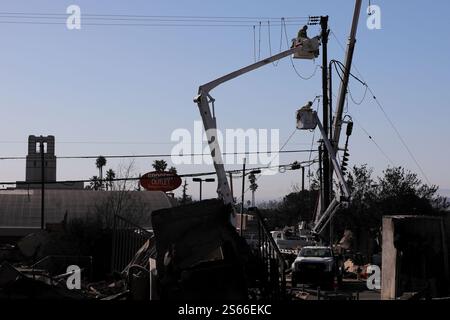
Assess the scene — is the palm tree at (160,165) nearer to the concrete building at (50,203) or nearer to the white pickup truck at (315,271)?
the concrete building at (50,203)

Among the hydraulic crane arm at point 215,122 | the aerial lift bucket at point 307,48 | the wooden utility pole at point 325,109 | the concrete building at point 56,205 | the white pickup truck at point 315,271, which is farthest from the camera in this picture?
the concrete building at point 56,205

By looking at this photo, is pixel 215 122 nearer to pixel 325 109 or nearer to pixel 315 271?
pixel 315 271

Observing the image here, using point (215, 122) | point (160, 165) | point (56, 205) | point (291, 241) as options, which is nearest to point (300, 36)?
point (215, 122)

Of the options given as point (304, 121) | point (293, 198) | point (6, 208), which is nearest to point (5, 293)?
point (304, 121)

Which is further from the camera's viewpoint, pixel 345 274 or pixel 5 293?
pixel 345 274

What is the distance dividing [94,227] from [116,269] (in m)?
8.16

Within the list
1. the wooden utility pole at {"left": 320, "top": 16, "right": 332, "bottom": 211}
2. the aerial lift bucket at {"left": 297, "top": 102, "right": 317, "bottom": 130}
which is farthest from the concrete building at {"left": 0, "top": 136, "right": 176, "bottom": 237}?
the aerial lift bucket at {"left": 297, "top": 102, "right": 317, "bottom": 130}

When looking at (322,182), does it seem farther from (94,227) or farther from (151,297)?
(151,297)

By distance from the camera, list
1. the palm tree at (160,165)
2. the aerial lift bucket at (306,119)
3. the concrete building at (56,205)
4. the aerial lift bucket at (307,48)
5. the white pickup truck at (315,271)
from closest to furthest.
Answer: the aerial lift bucket at (307,48) → the white pickup truck at (315,271) → the aerial lift bucket at (306,119) → the concrete building at (56,205) → the palm tree at (160,165)

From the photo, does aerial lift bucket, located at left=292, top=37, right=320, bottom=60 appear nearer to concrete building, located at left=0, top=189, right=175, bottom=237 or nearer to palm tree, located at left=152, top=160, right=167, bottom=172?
concrete building, located at left=0, top=189, right=175, bottom=237

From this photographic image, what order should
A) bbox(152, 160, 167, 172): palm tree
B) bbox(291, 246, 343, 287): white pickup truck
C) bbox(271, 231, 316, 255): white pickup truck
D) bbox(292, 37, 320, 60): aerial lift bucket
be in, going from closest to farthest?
bbox(292, 37, 320, 60): aerial lift bucket < bbox(291, 246, 343, 287): white pickup truck < bbox(271, 231, 316, 255): white pickup truck < bbox(152, 160, 167, 172): palm tree

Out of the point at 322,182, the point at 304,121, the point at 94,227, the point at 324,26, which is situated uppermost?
the point at 324,26

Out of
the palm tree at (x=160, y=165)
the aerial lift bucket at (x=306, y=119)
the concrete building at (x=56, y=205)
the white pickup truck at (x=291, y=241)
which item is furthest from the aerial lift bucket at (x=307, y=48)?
the palm tree at (x=160, y=165)

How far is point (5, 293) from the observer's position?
43.4 ft
